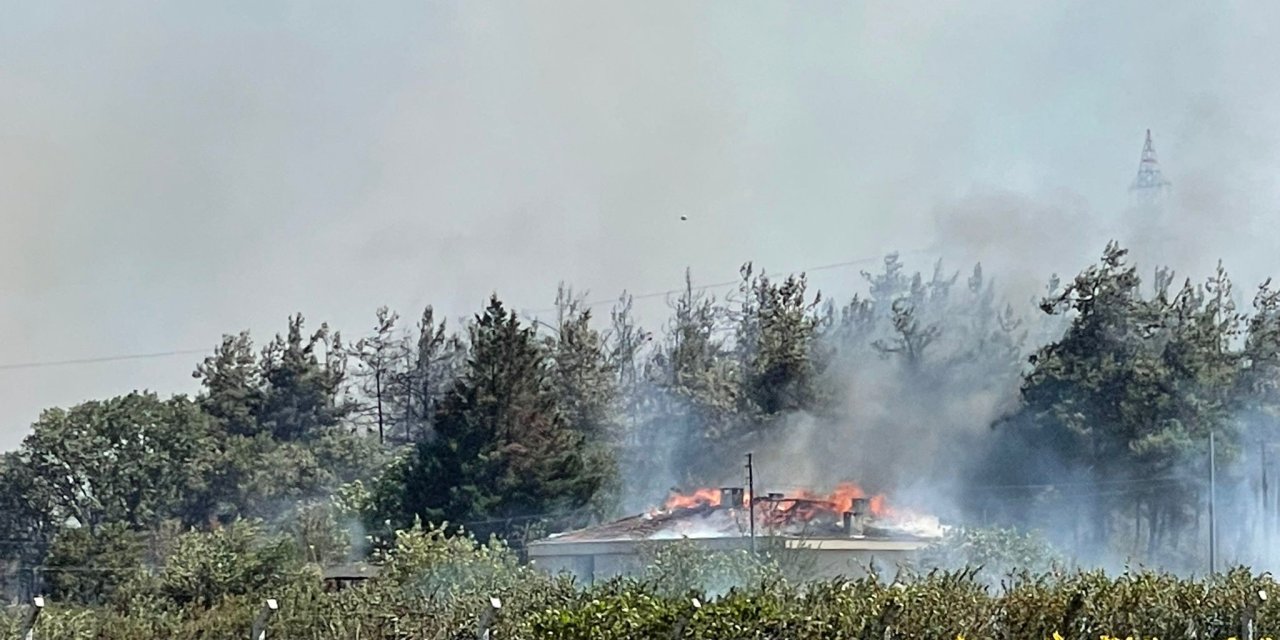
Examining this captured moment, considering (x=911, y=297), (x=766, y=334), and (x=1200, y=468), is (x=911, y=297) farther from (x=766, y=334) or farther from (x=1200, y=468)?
(x=1200, y=468)

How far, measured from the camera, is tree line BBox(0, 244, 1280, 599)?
6206 centimetres

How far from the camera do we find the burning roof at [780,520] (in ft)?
182

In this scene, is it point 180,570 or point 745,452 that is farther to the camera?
point 745,452

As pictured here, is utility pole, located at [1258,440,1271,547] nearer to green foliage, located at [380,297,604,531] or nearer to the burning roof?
the burning roof

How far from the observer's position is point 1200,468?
60344 millimetres

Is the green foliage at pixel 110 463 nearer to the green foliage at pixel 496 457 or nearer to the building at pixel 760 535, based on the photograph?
the green foliage at pixel 496 457

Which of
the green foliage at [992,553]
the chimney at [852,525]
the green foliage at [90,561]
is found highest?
the chimney at [852,525]

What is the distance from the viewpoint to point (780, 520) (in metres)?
57.8

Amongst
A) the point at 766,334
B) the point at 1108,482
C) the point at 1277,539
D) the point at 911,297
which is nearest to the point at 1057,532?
the point at 1108,482

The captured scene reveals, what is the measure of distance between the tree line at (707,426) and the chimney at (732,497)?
545 cm

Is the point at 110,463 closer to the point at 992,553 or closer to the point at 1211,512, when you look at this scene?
the point at 992,553

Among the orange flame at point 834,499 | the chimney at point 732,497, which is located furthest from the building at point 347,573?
the chimney at point 732,497

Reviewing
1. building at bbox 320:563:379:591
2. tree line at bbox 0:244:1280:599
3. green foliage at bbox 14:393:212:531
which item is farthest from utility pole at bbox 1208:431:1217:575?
green foliage at bbox 14:393:212:531

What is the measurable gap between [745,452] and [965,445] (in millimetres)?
9422
